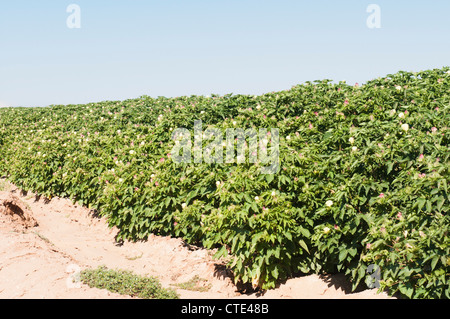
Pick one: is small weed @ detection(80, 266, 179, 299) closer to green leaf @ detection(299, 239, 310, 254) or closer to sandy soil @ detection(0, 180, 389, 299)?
sandy soil @ detection(0, 180, 389, 299)

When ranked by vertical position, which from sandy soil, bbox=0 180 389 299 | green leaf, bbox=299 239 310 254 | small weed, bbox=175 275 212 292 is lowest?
small weed, bbox=175 275 212 292

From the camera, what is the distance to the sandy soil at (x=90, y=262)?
516 centimetres

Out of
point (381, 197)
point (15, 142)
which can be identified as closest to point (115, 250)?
point (381, 197)

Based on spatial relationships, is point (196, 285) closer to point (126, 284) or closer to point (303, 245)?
point (126, 284)

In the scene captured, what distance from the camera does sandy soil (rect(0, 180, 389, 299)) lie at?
16.9 feet

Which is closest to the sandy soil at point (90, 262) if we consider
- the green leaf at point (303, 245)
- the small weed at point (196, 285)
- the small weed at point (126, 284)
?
the small weed at point (196, 285)

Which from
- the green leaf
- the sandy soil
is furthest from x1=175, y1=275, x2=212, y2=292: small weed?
the green leaf

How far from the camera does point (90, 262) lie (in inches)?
264

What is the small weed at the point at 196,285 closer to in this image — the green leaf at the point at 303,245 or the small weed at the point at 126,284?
the small weed at the point at 126,284

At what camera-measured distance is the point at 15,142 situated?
1368cm

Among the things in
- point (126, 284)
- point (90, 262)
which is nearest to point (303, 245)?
point (126, 284)

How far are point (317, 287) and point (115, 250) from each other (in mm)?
3704

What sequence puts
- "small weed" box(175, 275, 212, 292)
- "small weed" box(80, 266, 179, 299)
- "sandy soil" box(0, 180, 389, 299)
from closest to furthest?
"small weed" box(80, 266, 179, 299) < "sandy soil" box(0, 180, 389, 299) < "small weed" box(175, 275, 212, 292)

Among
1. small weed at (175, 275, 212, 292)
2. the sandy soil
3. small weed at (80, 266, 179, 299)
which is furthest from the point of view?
small weed at (175, 275, 212, 292)
